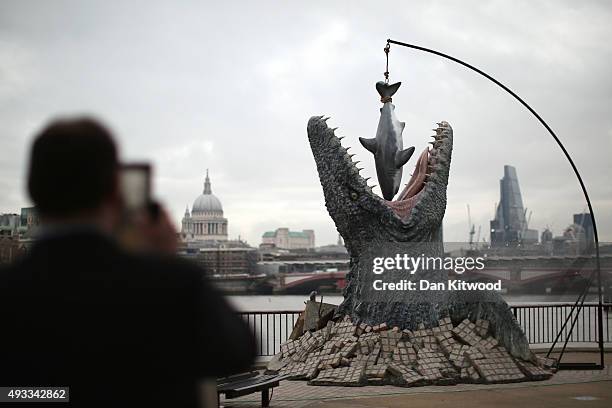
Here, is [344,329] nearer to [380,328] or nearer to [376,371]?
[380,328]

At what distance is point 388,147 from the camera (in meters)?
12.0

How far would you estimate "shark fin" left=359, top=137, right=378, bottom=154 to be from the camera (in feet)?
39.8

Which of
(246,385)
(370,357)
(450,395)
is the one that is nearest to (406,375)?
(370,357)

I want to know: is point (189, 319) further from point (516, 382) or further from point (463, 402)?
point (516, 382)

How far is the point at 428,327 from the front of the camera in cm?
1129

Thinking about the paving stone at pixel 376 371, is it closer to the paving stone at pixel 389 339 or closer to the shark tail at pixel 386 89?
the paving stone at pixel 389 339

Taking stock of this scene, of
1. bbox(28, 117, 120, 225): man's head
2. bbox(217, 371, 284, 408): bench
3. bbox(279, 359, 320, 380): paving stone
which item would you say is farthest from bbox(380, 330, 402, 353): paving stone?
bbox(28, 117, 120, 225): man's head

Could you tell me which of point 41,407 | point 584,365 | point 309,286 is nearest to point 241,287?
point 309,286

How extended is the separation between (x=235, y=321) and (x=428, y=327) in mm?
9818

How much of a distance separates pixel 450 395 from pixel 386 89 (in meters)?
4.85

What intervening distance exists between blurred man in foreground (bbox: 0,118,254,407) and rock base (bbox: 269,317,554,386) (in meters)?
8.98

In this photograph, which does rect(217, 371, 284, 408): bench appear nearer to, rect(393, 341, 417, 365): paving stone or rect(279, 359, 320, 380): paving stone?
rect(279, 359, 320, 380): paving stone

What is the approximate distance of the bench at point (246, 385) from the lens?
838cm

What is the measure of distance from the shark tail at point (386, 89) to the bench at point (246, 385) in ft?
16.2
